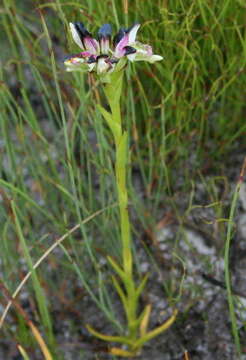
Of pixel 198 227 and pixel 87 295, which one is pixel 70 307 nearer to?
pixel 87 295

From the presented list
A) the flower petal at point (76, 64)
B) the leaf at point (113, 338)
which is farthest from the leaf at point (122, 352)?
the flower petal at point (76, 64)

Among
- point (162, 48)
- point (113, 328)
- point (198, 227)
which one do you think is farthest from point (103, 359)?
point (162, 48)

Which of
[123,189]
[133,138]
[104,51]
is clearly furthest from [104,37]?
[133,138]

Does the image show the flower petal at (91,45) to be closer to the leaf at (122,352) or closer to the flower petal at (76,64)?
the flower petal at (76,64)

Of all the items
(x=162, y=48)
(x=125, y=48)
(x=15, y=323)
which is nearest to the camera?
(x=125, y=48)

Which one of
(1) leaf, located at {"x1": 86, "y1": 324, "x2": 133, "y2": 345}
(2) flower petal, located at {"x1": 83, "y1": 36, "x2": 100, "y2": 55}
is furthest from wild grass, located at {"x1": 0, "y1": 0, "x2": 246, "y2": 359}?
(2) flower petal, located at {"x1": 83, "y1": 36, "x2": 100, "y2": 55}

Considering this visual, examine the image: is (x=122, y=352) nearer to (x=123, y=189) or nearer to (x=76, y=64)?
(x=123, y=189)

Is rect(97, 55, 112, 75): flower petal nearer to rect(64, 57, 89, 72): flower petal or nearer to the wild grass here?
rect(64, 57, 89, 72): flower petal
